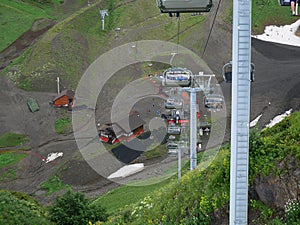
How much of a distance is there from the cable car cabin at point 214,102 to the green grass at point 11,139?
13409mm

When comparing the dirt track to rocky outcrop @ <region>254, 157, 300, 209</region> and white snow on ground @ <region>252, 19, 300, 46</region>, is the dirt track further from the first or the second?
rocky outcrop @ <region>254, 157, 300, 209</region>

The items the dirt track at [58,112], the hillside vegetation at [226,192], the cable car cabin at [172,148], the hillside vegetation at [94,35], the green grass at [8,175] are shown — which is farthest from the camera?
the hillside vegetation at [94,35]

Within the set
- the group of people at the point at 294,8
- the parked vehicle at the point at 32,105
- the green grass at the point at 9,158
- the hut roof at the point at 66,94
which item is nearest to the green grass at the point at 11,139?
the green grass at the point at 9,158

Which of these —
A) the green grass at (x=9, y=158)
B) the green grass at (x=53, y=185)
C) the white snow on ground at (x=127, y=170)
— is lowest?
the green grass at (x=53, y=185)

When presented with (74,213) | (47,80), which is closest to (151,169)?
(74,213)

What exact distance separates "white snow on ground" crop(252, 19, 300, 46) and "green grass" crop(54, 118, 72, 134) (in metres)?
19.6

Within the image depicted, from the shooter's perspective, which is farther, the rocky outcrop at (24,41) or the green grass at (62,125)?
the rocky outcrop at (24,41)

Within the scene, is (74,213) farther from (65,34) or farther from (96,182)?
(65,34)

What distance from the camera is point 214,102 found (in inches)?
1211

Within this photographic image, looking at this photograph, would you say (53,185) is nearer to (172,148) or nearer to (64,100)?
(172,148)

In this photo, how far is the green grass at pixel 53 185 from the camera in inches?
983

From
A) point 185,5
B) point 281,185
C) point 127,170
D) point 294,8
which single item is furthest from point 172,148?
point 294,8

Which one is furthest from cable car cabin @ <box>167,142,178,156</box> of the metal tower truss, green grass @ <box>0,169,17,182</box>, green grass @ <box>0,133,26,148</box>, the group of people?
the group of people

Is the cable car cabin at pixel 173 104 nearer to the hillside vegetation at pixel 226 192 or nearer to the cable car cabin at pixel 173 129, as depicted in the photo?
the cable car cabin at pixel 173 129
